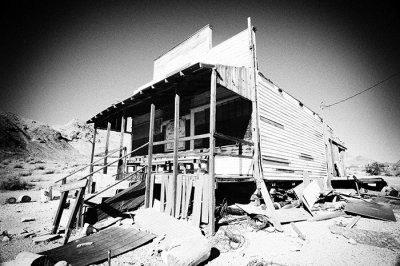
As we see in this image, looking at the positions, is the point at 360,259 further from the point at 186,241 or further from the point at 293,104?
the point at 293,104

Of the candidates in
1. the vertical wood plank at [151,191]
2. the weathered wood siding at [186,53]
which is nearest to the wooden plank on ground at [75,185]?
the vertical wood plank at [151,191]

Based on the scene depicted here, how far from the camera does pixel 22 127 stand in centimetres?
5144

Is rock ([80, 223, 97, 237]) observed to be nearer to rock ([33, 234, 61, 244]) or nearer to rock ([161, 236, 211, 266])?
rock ([33, 234, 61, 244])

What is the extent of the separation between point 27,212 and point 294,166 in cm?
1279

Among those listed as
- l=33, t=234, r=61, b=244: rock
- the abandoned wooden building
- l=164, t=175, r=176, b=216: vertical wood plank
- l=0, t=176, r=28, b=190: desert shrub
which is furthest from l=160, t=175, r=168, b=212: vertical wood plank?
l=0, t=176, r=28, b=190: desert shrub

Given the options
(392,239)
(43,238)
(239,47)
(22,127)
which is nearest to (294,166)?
(392,239)

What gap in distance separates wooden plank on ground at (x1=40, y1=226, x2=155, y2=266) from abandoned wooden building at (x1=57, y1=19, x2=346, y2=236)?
4.69 ft

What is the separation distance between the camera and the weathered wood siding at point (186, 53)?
12098 mm

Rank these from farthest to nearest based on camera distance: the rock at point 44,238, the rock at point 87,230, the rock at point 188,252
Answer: the rock at point 87,230 < the rock at point 44,238 < the rock at point 188,252

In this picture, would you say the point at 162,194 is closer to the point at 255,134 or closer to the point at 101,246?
the point at 101,246

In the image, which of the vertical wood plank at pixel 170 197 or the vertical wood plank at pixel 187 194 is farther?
the vertical wood plank at pixel 170 197

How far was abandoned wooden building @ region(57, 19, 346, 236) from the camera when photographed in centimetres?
635

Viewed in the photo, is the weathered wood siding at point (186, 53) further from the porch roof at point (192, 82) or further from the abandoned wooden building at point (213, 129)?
the porch roof at point (192, 82)

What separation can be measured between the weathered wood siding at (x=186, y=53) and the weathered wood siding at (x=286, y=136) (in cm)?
464
